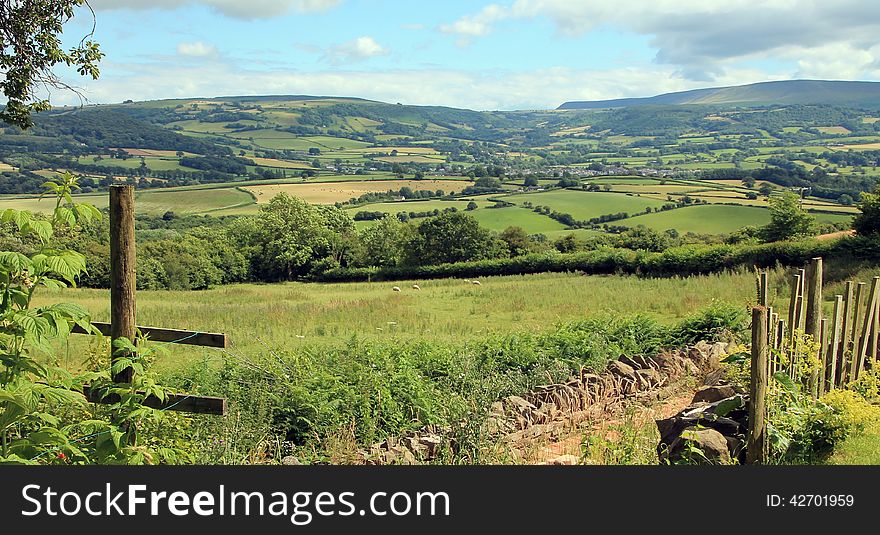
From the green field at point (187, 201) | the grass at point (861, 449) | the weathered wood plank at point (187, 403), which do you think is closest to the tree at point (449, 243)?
the green field at point (187, 201)

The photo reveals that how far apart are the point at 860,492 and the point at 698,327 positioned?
380 inches

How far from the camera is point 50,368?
4895 mm

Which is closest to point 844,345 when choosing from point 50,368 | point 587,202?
point 50,368

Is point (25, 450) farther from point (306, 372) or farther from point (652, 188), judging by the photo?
point (652, 188)

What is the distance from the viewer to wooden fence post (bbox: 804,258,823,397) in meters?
7.82

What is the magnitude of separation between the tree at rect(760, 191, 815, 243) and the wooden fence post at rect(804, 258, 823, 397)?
35.1 m

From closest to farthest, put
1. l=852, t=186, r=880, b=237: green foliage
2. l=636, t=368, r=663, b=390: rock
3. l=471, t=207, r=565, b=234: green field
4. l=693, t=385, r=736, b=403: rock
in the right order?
l=693, t=385, r=736, b=403: rock
l=636, t=368, r=663, b=390: rock
l=852, t=186, r=880, b=237: green foliage
l=471, t=207, r=565, b=234: green field

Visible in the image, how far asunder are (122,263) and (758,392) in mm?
5296

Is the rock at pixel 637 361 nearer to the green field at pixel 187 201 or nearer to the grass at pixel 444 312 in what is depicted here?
the grass at pixel 444 312

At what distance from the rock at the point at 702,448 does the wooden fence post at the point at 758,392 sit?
240mm

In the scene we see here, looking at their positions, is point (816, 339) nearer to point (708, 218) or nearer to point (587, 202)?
point (708, 218)

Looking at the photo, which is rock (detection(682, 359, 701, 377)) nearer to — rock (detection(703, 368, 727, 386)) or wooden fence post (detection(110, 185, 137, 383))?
rock (detection(703, 368, 727, 386))

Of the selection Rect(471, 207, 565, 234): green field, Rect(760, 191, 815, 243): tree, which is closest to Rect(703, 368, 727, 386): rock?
Rect(760, 191, 815, 243): tree

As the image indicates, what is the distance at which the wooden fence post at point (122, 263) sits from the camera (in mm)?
5629
